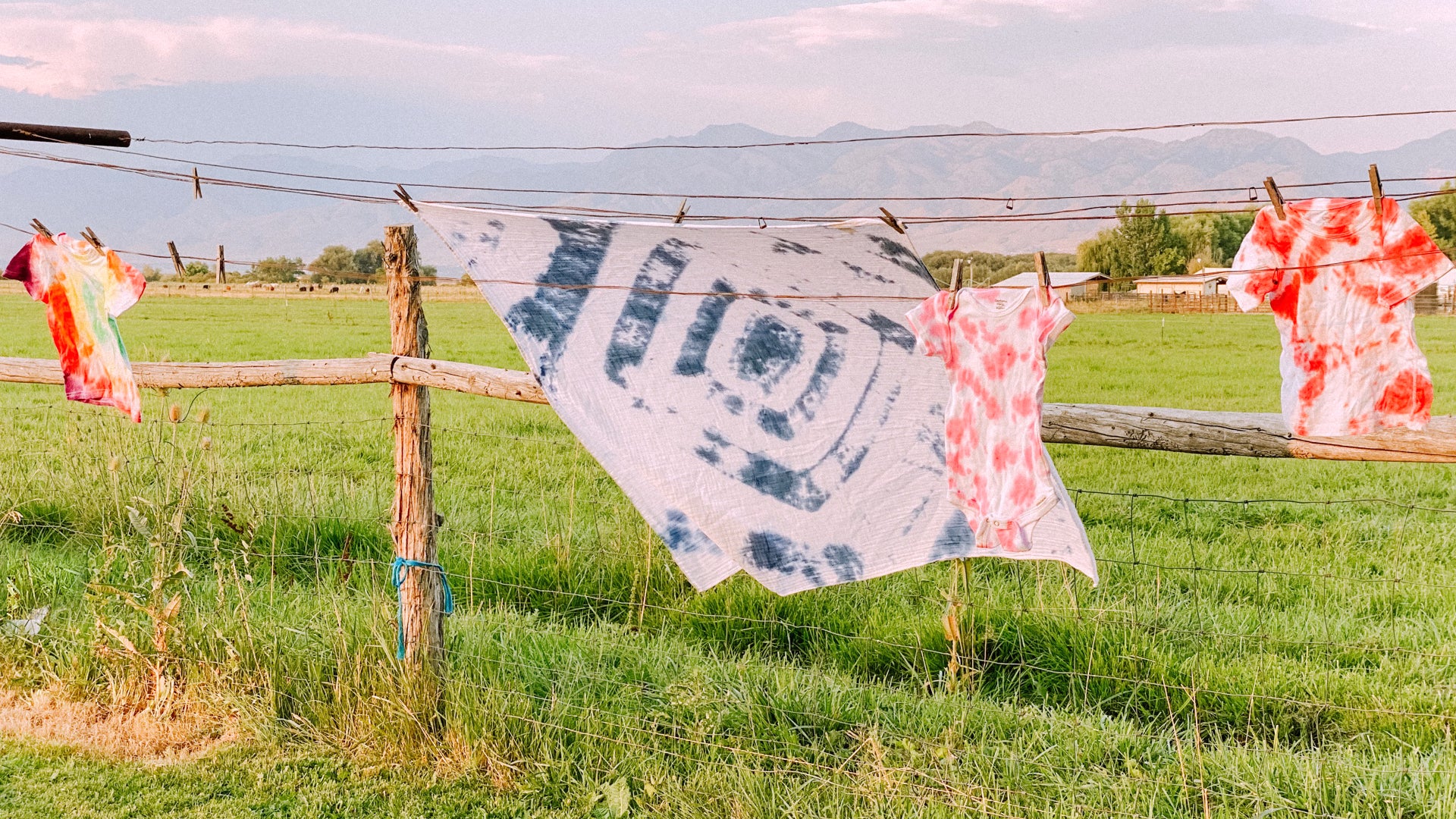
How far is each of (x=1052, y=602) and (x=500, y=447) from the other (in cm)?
629

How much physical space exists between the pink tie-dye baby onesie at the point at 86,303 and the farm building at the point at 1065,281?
3.34 m

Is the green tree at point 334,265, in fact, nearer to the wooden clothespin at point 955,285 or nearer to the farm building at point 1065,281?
the wooden clothespin at point 955,285

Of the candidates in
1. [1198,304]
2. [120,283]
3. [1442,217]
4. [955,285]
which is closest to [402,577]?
[120,283]

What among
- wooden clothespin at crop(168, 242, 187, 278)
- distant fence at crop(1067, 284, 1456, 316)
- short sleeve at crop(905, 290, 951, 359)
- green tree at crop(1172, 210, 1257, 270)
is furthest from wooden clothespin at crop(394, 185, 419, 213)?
green tree at crop(1172, 210, 1257, 270)

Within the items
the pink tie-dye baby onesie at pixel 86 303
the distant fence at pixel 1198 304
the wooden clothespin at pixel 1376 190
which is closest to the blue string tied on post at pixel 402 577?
the pink tie-dye baby onesie at pixel 86 303

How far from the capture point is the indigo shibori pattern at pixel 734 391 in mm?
3021

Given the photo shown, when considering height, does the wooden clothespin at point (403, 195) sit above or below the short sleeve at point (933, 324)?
above

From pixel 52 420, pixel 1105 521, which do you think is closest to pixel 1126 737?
pixel 1105 521

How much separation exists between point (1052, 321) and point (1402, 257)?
979 millimetres

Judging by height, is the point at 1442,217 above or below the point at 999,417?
above

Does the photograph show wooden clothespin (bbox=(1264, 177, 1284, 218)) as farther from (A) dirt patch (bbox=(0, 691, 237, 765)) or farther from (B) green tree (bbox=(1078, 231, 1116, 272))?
(B) green tree (bbox=(1078, 231, 1116, 272))

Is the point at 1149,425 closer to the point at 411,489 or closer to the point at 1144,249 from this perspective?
the point at 411,489

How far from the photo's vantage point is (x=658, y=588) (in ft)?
15.7

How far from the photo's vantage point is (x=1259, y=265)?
2.85m
